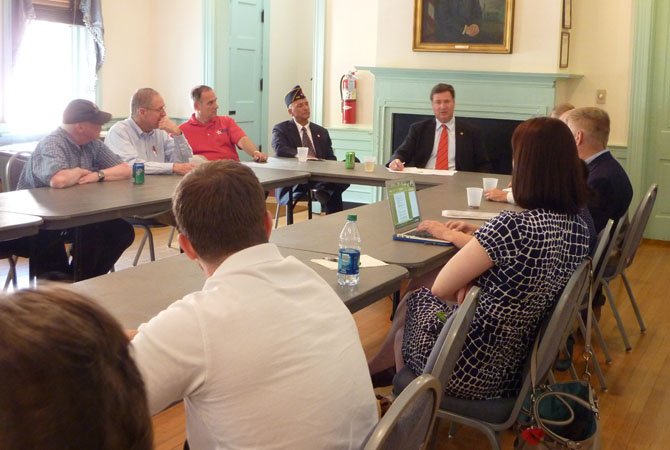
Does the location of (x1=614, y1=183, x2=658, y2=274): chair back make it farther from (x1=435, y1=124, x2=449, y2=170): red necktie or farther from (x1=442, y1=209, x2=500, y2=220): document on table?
(x1=435, y1=124, x2=449, y2=170): red necktie

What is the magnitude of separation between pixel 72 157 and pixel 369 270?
2348mm

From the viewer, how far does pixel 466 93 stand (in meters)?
7.61

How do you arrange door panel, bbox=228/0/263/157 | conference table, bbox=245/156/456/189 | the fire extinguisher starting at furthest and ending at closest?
door panel, bbox=228/0/263/157 → the fire extinguisher → conference table, bbox=245/156/456/189

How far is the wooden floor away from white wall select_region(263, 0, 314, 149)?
421 cm

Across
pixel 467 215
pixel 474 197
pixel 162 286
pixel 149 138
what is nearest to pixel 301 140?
pixel 149 138

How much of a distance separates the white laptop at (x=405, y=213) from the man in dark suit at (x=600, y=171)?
1.04 m

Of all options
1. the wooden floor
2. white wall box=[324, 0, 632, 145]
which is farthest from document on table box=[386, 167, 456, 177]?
white wall box=[324, 0, 632, 145]

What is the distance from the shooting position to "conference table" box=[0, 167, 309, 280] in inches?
143

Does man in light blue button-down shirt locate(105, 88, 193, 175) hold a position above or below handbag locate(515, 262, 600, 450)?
above

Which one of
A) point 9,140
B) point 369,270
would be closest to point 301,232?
point 369,270

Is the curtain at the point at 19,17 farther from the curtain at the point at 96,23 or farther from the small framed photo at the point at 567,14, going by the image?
the small framed photo at the point at 567,14

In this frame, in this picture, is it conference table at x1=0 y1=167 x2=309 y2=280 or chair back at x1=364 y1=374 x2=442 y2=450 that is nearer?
chair back at x1=364 y1=374 x2=442 y2=450

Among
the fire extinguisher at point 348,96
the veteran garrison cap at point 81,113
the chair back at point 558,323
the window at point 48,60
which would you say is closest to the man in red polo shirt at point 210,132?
the veteran garrison cap at point 81,113

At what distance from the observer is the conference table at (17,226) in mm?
3334
